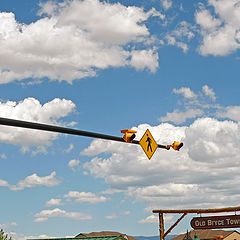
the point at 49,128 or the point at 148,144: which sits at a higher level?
the point at 148,144

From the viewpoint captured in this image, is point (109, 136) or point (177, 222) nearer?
point (109, 136)

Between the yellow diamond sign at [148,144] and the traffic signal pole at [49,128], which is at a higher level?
the yellow diamond sign at [148,144]

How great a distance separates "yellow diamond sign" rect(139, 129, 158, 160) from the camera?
1309cm

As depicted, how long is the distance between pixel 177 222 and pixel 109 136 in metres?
12.6

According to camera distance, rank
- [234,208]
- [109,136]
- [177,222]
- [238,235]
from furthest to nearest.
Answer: [238,235] < [177,222] < [234,208] < [109,136]

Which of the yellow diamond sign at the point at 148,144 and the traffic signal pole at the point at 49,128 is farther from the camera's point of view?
the yellow diamond sign at the point at 148,144

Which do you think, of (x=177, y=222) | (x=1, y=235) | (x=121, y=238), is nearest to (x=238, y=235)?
(x=1, y=235)

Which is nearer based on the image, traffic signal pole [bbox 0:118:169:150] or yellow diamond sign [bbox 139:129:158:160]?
traffic signal pole [bbox 0:118:169:150]

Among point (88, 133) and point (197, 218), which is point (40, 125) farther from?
point (197, 218)

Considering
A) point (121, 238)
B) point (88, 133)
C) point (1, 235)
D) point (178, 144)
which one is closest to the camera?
point (88, 133)

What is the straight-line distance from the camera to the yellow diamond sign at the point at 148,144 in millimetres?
13091

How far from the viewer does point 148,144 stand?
43.3 ft

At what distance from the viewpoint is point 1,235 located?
45719 millimetres

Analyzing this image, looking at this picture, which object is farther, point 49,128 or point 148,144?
point 148,144
